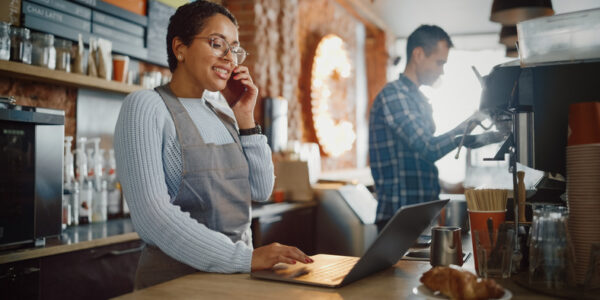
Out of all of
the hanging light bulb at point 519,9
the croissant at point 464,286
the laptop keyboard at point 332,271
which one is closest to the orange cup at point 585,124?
the croissant at point 464,286

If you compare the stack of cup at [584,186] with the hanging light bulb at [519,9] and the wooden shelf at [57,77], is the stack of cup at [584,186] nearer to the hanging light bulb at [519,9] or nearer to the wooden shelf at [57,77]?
the wooden shelf at [57,77]

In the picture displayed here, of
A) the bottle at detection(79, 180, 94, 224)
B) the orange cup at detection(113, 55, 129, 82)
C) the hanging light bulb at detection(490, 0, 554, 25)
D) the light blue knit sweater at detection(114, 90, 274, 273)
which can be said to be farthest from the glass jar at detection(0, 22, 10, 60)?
the hanging light bulb at detection(490, 0, 554, 25)

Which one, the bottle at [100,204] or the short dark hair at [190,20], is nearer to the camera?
the short dark hair at [190,20]

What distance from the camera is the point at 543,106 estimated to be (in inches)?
57.3

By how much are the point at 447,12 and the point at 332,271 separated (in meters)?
6.41

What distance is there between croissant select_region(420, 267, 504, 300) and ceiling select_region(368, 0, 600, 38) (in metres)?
5.94

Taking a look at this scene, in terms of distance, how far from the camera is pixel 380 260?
49.9 inches

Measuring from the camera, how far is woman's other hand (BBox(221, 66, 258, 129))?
1741 mm

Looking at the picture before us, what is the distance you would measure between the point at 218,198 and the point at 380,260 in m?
0.54

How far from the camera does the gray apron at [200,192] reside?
1.48 m

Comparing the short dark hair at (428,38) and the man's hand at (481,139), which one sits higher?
the short dark hair at (428,38)

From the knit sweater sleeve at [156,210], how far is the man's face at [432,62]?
1.91 meters

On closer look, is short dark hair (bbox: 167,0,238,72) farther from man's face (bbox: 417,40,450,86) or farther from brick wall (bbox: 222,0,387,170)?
brick wall (bbox: 222,0,387,170)

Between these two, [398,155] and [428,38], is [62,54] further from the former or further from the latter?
[428,38]
